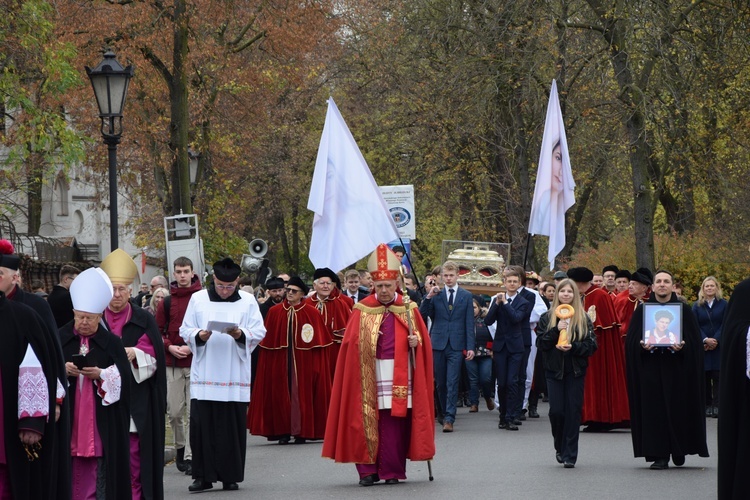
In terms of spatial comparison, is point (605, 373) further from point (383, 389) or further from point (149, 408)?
point (149, 408)

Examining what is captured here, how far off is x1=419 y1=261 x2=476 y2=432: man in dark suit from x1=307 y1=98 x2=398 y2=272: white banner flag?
144 inches


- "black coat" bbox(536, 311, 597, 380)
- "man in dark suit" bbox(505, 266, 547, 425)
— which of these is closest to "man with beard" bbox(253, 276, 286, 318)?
"man in dark suit" bbox(505, 266, 547, 425)

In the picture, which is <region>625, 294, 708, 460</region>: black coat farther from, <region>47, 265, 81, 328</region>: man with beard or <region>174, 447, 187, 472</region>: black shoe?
<region>47, 265, 81, 328</region>: man with beard

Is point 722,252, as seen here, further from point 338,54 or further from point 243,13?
point 338,54

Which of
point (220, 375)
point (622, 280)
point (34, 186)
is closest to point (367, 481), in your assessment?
point (220, 375)

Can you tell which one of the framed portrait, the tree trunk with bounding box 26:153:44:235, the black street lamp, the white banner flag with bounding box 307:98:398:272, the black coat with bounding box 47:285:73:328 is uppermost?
the tree trunk with bounding box 26:153:44:235

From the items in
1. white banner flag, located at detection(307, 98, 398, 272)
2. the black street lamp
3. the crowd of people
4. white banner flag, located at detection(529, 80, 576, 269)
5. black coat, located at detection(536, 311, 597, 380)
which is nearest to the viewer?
the crowd of people

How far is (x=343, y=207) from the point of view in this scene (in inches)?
569

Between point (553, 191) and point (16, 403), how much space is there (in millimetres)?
12468

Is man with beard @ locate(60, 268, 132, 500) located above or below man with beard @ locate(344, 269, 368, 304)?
below

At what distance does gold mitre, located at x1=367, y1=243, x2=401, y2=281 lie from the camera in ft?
41.2

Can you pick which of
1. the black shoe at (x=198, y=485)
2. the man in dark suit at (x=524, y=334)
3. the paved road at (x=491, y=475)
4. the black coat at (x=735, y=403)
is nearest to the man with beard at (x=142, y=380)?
the paved road at (x=491, y=475)

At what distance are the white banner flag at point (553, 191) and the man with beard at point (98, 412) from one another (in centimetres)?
999

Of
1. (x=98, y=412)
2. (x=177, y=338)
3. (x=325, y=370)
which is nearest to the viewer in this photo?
(x=98, y=412)
